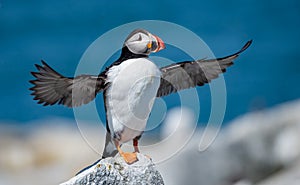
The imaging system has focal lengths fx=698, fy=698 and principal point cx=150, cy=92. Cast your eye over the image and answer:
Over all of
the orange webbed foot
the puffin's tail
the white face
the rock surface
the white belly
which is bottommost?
the rock surface

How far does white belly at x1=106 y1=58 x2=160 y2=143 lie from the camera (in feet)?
7.33

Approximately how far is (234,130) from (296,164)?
0.41m

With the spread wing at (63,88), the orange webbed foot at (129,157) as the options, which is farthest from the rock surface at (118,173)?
the spread wing at (63,88)

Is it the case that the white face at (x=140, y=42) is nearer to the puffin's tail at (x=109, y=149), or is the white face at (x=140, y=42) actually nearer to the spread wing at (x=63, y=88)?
the spread wing at (x=63, y=88)

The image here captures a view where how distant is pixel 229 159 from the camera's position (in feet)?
13.2

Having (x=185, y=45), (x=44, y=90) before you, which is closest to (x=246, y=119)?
(x=185, y=45)

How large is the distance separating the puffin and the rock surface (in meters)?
0.03

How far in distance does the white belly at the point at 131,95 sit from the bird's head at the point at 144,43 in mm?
35

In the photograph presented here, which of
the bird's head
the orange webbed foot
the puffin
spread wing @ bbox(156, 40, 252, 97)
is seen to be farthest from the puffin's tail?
the bird's head

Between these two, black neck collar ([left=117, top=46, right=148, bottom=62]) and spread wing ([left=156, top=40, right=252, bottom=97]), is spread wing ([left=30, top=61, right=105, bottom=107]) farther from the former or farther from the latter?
spread wing ([left=156, top=40, right=252, bottom=97])

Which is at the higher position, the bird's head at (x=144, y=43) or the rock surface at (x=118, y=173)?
the bird's head at (x=144, y=43)

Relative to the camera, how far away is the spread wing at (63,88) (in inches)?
88.4

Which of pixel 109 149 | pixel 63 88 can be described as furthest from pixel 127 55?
pixel 109 149

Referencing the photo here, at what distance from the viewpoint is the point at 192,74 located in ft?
8.14
